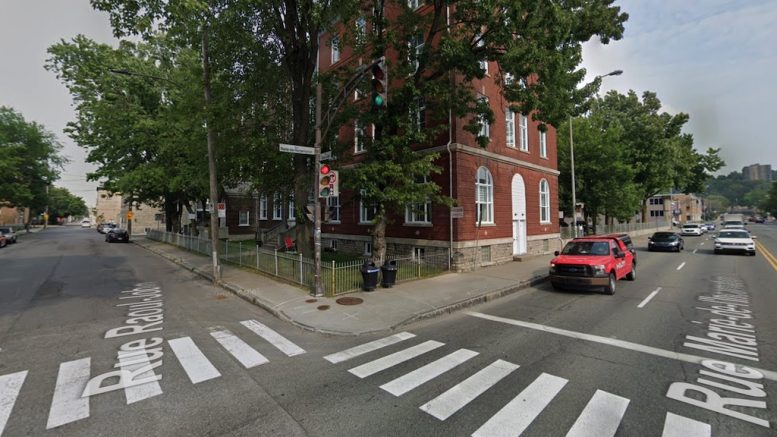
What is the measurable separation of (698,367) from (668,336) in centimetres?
168

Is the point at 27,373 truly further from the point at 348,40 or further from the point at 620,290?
the point at 620,290

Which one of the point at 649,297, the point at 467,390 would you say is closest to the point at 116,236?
the point at 467,390

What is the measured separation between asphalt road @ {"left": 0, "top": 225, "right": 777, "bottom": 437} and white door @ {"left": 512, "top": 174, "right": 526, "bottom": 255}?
10.0 meters

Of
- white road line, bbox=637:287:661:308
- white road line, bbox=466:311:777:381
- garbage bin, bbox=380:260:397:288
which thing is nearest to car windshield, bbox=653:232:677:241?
white road line, bbox=637:287:661:308

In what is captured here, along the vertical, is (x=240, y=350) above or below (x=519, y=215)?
below

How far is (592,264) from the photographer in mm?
10305

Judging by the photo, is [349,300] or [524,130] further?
[524,130]

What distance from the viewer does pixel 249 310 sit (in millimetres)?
9133

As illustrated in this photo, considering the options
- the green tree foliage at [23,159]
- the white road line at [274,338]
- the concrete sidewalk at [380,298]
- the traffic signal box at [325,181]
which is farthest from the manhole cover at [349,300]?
the green tree foliage at [23,159]

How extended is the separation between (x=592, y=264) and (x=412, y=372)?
26.1 ft

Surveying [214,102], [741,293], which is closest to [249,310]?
[214,102]

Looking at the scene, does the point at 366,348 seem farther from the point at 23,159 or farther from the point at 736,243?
the point at 23,159

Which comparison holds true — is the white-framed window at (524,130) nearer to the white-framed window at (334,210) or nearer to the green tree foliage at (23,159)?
the white-framed window at (334,210)

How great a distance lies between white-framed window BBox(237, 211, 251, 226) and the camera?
119 ft
